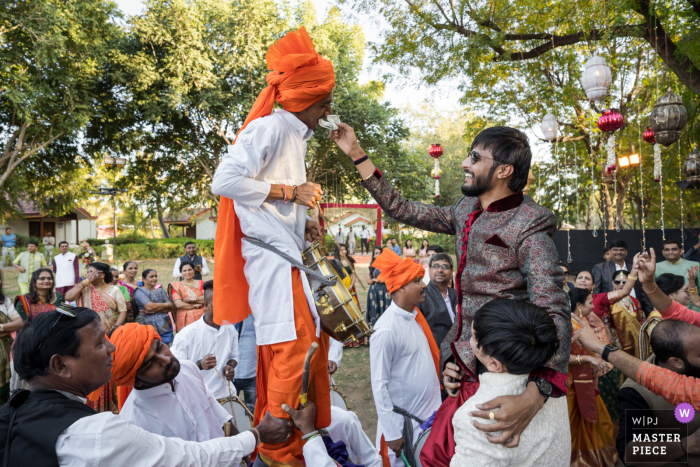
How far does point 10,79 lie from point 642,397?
63.3ft

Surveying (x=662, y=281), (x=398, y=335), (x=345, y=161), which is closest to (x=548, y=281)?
(x=398, y=335)

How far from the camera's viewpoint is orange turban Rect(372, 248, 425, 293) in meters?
3.99

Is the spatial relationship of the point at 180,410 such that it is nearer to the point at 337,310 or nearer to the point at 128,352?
the point at 128,352

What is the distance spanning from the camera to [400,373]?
3.65 m

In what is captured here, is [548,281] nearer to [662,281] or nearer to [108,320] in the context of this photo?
[662,281]

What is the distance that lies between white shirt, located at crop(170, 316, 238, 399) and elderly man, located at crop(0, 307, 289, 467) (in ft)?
7.68

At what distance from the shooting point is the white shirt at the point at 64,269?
10.0 meters

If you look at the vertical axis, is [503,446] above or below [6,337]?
above

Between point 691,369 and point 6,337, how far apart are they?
20.7 ft

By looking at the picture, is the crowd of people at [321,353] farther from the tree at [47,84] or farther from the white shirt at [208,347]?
the tree at [47,84]

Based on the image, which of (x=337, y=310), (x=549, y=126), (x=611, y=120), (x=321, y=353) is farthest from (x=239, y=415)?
(x=549, y=126)

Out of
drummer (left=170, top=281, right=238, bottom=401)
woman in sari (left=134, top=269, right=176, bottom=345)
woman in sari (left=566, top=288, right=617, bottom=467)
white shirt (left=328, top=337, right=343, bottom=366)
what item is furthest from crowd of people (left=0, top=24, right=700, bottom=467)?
woman in sari (left=134, top=269, right=176, bottom=345)

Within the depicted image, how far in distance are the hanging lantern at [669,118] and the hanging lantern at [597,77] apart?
942 mm

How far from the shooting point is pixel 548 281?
1.67 meters
